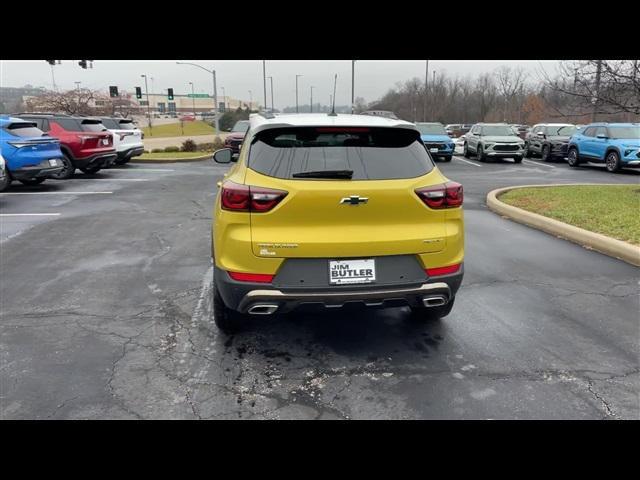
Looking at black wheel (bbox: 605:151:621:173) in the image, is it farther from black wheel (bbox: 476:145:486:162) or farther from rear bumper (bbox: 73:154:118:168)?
rear bumper (bbox: 73:154:118:168)

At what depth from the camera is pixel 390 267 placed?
334 cm

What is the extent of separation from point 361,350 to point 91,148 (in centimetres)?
1294

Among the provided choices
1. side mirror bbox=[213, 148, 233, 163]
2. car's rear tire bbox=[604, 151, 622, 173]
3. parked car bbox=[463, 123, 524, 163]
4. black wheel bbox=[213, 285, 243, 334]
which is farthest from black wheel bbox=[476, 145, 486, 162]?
black wheel bbox=[213, 285, 243, 334]

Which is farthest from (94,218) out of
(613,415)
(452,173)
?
(452,173)

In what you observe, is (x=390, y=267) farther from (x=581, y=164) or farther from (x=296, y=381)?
(x=581, y=164)

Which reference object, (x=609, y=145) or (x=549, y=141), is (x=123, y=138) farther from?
(x=549, y=141)

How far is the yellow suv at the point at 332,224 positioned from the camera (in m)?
3.20

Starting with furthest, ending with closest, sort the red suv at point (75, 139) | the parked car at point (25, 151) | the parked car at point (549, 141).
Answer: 1. the parked car at point (549, 141)
2. the red suv at point (75, 139)
3. the parked car at point (25, 151)

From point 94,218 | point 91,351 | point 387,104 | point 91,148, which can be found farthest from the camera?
point 387,104

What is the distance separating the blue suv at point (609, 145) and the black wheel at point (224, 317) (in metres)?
17.3

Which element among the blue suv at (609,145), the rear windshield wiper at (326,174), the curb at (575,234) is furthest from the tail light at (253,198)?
the blue suv at (609,145)

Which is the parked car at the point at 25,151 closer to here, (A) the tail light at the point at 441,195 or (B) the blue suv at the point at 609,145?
(A) the tail light at the point at 441,195

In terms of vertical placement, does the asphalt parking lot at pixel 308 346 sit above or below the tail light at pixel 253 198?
below

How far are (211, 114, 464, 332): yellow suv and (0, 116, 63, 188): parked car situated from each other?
9.59m
